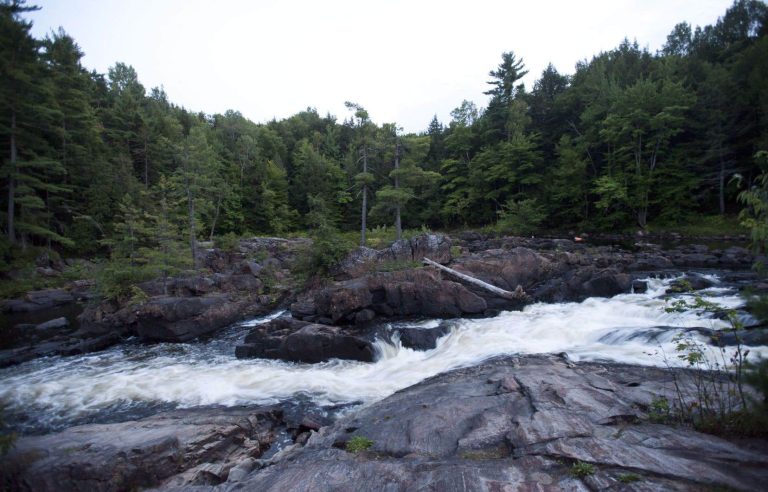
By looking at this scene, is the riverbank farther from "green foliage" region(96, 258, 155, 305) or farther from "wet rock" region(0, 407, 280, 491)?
"green foliage" region(96, 258, 155, 305)

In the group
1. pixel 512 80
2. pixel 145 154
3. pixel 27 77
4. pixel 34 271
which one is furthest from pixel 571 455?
pixel 512 80

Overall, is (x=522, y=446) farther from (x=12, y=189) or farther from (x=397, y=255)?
(x=12, y=189)

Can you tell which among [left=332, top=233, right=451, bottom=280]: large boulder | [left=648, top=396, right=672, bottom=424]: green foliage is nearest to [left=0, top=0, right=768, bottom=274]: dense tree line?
[left=332, top=233, right=451, bottom=280]: large boulder

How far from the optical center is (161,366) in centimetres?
1159

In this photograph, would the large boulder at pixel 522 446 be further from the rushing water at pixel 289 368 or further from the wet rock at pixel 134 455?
the rushing water at pixel 289 368

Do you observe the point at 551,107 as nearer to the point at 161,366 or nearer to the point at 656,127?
the point at 656,127

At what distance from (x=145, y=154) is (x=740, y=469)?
5379cm

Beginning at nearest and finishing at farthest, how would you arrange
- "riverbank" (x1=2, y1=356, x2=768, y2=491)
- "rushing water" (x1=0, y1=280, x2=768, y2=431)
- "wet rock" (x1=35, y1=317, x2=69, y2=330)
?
"riverbank" (x1=2, y1=356, x2=768, y2=491) < "rushing water" (x1=0, y1=280, x2=768, y2=431) < "wet rock" (x1=35, y1=317, x2=69, y2=330)

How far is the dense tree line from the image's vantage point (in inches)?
971

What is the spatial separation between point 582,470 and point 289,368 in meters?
8.70

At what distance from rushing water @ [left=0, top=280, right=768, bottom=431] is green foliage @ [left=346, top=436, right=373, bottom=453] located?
320 centimetres

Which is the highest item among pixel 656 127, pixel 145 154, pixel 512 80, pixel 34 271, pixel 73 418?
pixel 512 80

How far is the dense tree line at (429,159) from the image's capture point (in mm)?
24672

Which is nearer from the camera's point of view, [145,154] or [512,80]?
[145,154]
